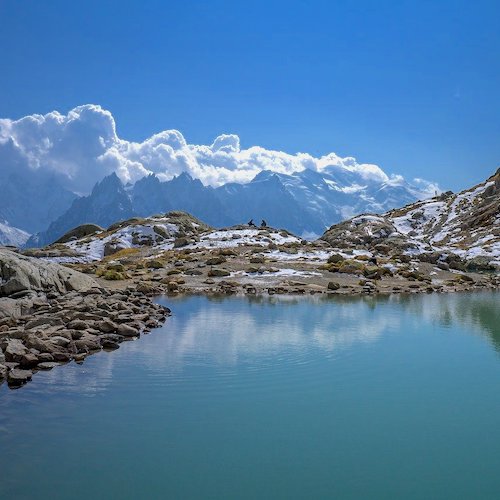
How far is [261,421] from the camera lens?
1645 cm

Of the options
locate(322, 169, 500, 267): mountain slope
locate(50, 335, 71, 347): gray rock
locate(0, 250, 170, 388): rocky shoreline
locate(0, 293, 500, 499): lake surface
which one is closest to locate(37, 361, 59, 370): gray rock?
locate(0, 250, 170, 388): rocky shoreline

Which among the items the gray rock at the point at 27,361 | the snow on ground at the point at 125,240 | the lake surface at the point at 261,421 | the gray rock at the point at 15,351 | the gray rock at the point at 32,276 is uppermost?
the snow on ground at the point at 125,240

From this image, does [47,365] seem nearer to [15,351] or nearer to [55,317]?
[15,351]

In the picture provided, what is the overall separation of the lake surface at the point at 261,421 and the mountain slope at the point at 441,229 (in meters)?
55.4

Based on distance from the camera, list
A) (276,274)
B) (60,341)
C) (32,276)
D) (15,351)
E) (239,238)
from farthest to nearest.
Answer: (239,238) → (276,274) → (32,276) → (60,341) → (15,351)

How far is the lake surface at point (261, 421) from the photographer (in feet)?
41.0

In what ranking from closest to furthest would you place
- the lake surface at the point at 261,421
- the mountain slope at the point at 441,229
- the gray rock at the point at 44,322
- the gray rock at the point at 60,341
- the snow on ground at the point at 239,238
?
the lake surface at the point at 261,421 → the gray rock at the point at 60,341 → the gray rock at the point at 44,322 → the snow on ground at the point at 239,238 → the mountain slope at the point at 441,229

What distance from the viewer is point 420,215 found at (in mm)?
140000

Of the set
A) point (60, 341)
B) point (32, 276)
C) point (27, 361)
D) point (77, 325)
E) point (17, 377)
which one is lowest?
point (17, 377)

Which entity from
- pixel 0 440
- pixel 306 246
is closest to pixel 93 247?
pixel 306 246

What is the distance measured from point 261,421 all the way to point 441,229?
118m

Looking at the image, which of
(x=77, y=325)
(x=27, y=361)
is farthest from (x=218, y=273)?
(x=27, y=361)

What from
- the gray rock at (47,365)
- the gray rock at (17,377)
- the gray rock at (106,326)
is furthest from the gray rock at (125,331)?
the gray rock at (17,377)

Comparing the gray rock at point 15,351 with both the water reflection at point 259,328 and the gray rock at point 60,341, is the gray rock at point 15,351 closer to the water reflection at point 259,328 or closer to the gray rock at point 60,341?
the gray rock at point 60,341
